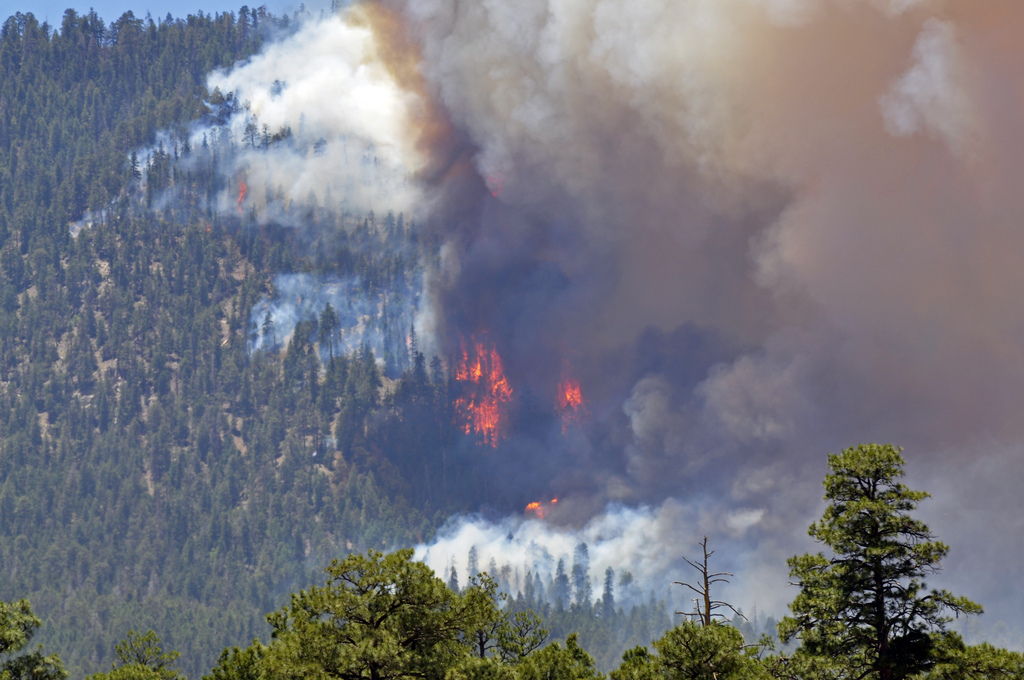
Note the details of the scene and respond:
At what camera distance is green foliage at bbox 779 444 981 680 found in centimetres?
7756

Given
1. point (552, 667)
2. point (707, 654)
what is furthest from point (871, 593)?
point (552, 667)

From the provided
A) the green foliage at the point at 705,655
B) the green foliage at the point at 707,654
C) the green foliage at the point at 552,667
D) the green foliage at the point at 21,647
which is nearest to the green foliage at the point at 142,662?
the green foliage at the point at 21,647

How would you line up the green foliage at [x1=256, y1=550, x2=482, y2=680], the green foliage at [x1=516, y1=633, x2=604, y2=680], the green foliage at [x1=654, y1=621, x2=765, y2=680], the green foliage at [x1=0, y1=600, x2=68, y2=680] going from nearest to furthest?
the green foliage at [x1=256, y1=550, x2=482, y2=680], the green foliage at [x1=654, y1=621, x2=765, y2=680], the green foliage at [x1=0, y1=600, x2=68, y2=680], the green foliage at [x1=516, y1=633, x2=604, y2=680]

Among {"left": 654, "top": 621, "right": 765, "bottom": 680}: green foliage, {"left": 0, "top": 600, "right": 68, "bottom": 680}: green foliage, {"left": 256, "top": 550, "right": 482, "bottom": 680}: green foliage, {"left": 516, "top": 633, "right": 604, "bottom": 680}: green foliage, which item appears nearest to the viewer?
{"left": 256, "top": 550, "right": 482, "bottom": 680}: green foliage

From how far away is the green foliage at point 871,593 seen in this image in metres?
77.6

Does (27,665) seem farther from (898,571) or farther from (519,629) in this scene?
(898,571)

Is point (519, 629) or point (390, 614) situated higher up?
point (519, 629)

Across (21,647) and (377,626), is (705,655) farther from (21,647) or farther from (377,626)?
(21,647)

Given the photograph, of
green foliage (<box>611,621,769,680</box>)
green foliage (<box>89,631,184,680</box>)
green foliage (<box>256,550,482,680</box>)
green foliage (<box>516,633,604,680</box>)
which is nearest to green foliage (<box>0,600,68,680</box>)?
green foliage (<box>89,631,184,680</box>)

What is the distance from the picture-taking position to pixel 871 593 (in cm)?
7912

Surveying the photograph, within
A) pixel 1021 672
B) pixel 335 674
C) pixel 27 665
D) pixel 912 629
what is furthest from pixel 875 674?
pixel 27 665

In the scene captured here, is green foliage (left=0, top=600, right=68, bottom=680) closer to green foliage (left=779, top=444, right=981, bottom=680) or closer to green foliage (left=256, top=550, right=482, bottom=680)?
green foliage (left=256, top=550, right=482, bottom=680)

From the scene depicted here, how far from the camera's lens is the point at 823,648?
78625 millimetres

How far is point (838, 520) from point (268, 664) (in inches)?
1470
